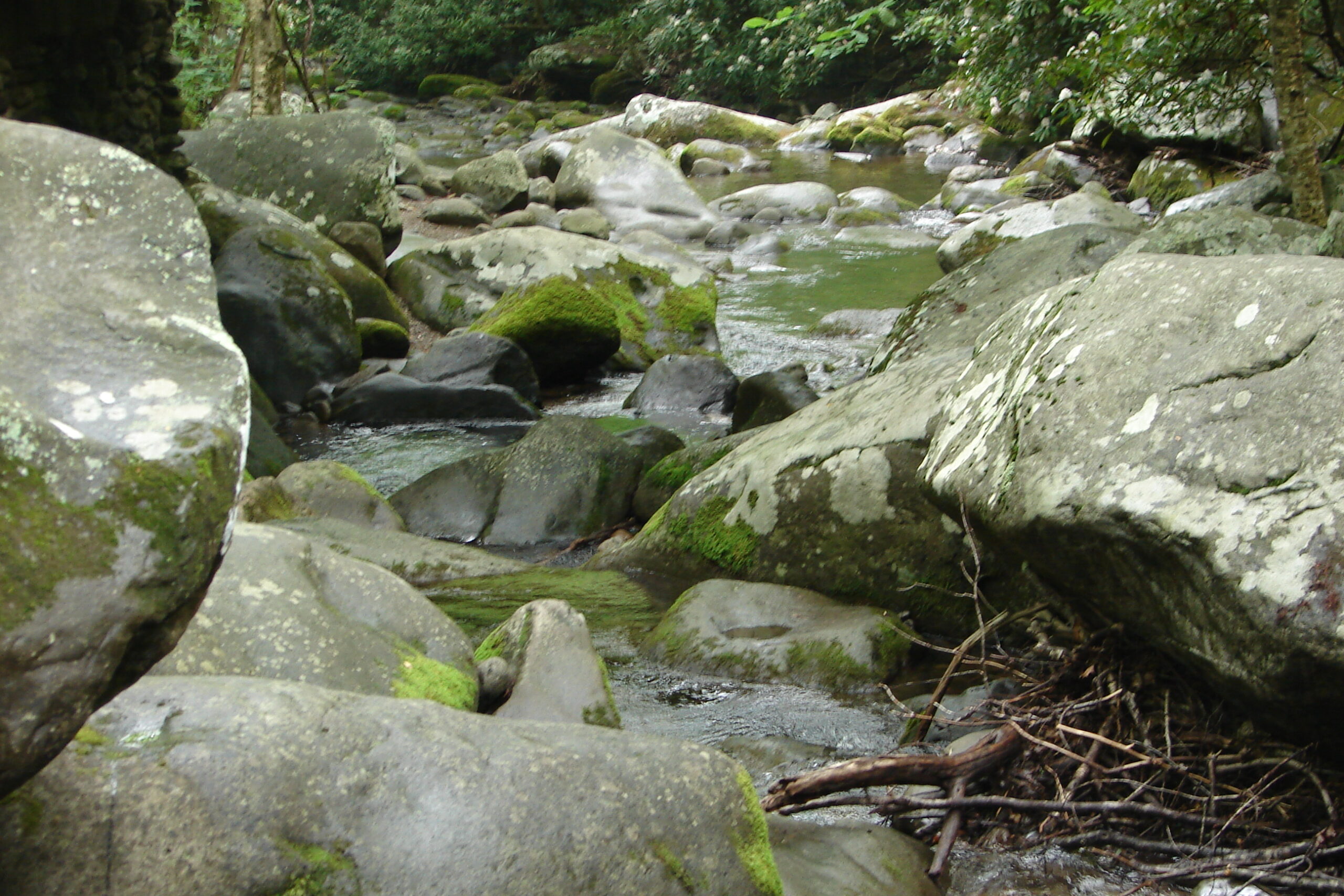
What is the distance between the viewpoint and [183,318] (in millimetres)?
1595

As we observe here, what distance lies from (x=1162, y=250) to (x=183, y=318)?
4.38 metres

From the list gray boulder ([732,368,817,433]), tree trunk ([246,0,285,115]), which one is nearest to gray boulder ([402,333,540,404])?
gray boulder ([732,368,817,433])

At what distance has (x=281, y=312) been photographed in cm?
804

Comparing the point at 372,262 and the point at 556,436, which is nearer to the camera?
the point at 556,436

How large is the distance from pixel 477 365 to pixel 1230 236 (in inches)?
200

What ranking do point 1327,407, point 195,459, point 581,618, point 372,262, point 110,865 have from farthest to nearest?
point 372,262
point 581,618
point 1327,407
point 110,865
point 195,459

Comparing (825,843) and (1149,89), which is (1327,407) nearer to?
(825,843)

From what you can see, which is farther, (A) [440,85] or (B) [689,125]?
(A) [440,85]

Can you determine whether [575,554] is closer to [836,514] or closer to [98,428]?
[836,514]

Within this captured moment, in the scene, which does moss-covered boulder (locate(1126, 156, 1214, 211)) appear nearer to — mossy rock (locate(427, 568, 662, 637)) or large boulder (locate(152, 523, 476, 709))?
mossy rock (locate(427, 568, 662, 637))

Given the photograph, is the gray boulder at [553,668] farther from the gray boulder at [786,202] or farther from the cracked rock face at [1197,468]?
the gray boulder at [786,202]

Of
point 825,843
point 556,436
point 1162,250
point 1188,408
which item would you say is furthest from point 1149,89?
point 825,843

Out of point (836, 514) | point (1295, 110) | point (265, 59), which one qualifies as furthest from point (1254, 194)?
point (265, 59)

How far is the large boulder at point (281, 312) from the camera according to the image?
313 inches
